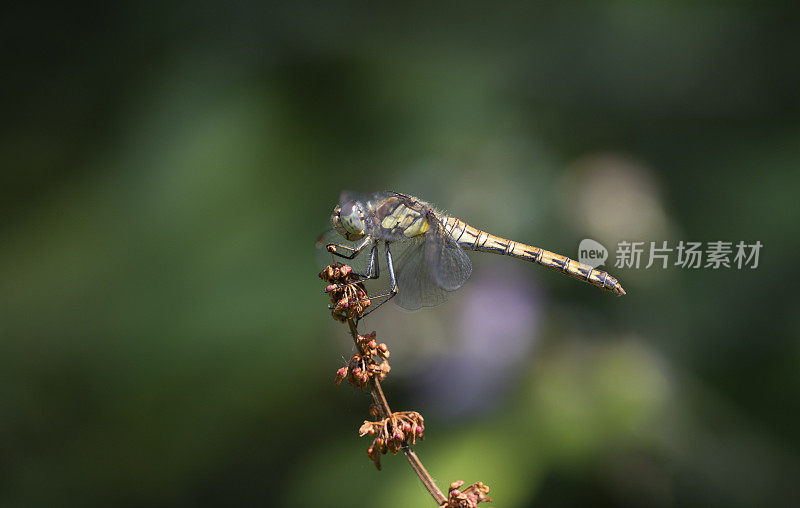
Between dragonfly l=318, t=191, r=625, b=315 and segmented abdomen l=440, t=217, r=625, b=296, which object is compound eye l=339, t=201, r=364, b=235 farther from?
segmented abdomen l=440, t=217, r=625, b=296

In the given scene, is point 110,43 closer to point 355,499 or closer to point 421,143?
point 421,143

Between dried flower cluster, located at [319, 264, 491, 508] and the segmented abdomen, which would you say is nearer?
dried flower cluster, located at [319, 264, 491, 508]

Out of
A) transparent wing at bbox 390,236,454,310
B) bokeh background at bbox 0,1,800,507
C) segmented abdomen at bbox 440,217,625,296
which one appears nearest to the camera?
transparent wing at bbox 390,236,454,310

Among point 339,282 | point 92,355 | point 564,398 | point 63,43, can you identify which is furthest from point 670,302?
point 63,43

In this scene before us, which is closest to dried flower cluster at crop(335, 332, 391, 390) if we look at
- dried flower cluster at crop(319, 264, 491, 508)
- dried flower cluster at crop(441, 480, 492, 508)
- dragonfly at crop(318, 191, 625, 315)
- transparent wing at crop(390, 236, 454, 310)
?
dried flower cluster at crop(319, 264, 491, 508)

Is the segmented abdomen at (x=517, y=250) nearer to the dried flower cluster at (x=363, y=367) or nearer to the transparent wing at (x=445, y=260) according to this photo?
the transparent wing at (x=445, y=260)

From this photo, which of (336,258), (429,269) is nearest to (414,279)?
(429,269)

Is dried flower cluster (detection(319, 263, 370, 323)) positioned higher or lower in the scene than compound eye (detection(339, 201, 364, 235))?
lower
